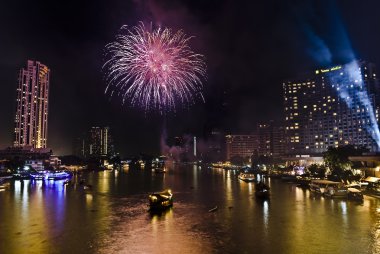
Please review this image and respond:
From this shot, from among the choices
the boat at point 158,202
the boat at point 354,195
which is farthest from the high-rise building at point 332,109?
the boat at point 158,202

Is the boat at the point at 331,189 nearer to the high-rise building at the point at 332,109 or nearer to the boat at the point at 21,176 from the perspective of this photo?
the high-rise building at the point at 332,109

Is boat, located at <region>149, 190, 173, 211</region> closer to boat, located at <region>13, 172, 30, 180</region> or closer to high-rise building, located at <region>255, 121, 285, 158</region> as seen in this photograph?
boat, located at <region>13, 172, 30, 180</region>

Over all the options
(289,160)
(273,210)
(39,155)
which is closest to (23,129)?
(39,155)

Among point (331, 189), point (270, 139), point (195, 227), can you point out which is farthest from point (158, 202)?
point (270, 139)

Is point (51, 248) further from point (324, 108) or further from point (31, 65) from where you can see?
point (31, 65)

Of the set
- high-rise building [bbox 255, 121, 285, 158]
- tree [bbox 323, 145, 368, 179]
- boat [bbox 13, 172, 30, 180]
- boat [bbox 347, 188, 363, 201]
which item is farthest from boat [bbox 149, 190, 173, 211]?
high-rise building [bbox 255, 121, 285, 158]

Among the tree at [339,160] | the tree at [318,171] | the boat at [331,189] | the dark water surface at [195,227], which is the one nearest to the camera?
the dark water surface at [195,227]
